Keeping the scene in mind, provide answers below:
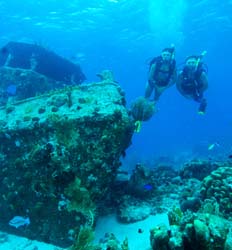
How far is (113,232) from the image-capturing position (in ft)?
26.9

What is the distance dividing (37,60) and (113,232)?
12406mm

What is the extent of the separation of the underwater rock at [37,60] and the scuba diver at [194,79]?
7.27 meters

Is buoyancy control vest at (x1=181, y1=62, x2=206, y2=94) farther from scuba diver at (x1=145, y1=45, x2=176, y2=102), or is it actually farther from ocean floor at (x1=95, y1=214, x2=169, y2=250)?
ocean floor at (x1=95, y1=214, x2=169, y2=250)

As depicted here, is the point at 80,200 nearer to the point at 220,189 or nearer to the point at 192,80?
the point at 220,189

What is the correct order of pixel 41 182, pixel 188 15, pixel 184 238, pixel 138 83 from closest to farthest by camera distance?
pixel 184 238
pixel 41 182
pixel 188 15
pixel 138 83

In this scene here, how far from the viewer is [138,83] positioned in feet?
254

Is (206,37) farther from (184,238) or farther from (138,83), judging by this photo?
(184,238)

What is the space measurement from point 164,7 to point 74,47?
1308 centimetres

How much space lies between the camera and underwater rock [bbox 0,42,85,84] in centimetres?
1819

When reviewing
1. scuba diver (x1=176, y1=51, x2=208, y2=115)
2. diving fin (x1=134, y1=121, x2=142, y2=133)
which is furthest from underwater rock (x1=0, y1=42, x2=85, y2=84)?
diving fin (x1=134, y1=121, x2=142, y2=133)

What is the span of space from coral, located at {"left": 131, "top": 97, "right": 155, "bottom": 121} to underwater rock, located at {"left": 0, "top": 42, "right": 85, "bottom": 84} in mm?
8141

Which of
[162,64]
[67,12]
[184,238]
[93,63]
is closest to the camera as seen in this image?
[184,238]

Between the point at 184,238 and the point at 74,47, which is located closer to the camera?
the point at 184,238

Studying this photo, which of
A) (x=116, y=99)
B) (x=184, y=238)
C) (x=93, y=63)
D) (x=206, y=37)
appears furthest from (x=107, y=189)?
(x=93, y=63)
